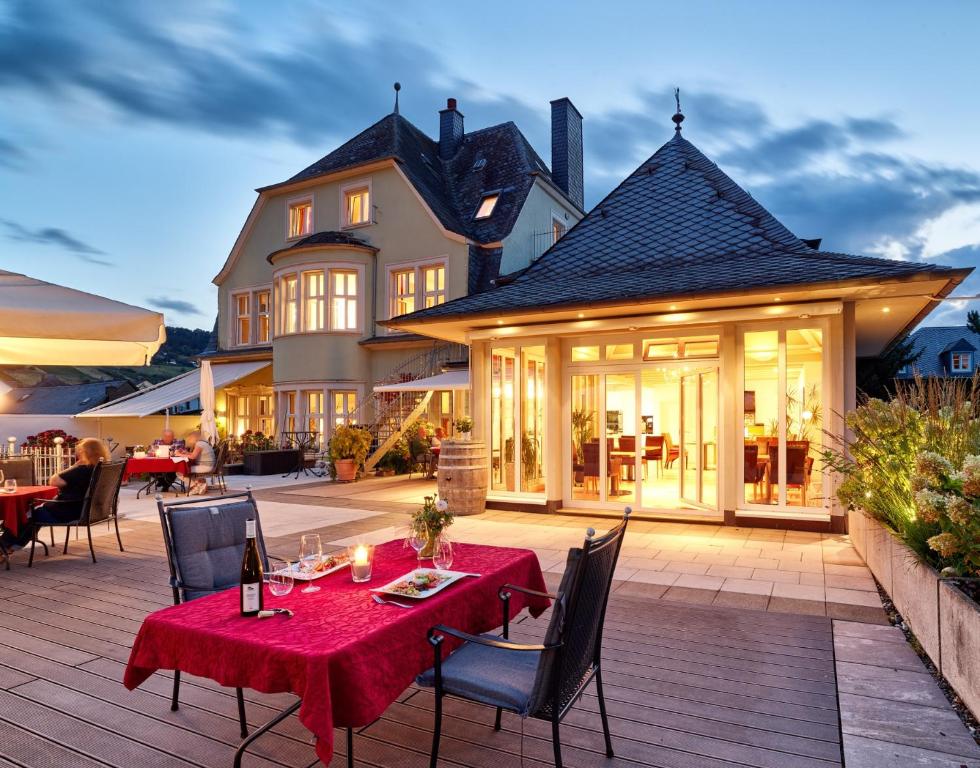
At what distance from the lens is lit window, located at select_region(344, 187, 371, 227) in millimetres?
18047

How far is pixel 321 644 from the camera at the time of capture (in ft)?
6.86

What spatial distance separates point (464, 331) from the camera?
34.1 feet

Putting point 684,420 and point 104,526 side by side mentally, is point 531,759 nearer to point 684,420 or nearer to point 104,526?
point 684,420

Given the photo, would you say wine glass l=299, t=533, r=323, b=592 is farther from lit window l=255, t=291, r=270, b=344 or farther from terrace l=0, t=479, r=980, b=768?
lit window l=255, t=291, r=270, b=344

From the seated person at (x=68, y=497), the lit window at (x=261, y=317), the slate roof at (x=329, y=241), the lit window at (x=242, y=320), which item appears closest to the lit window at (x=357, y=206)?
the slate roof at (x=329, y=241)

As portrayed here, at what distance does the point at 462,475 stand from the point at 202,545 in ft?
20.0

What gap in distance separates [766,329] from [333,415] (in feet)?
39.7

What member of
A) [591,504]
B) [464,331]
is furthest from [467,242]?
[591,504]

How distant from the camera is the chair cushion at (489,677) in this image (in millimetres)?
2324

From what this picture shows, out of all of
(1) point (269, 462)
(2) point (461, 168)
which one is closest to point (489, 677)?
(1) point (269, 462)

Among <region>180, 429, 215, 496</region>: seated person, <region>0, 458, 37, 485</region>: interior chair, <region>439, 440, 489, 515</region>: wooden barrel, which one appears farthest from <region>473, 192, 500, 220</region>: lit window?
<region>0, 458, 37, 485</region>: interior chair

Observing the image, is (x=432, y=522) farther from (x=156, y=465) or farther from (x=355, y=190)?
(x=355, y=190)

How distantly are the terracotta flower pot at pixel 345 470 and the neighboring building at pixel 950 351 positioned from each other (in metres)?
34.8

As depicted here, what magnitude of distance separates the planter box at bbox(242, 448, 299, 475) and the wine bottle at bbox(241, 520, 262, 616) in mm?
13707
